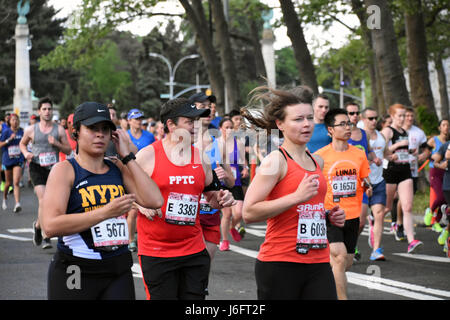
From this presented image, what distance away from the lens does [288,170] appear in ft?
15.5

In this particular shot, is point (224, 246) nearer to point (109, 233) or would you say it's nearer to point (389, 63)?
point (109, 233)

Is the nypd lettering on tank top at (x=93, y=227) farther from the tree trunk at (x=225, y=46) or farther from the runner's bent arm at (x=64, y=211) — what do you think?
the tree trunk at (x=225, y=46)

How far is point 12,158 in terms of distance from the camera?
17.6m

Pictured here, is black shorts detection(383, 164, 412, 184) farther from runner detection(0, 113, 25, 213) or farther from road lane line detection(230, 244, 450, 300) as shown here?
runner detection(0, 113, 25, 213)

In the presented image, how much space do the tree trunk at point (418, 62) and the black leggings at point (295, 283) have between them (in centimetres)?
1769

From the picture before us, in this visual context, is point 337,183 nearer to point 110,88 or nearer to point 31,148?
point 31,148

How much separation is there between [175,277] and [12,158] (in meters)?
13.0

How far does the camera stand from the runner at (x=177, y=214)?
5.43 m

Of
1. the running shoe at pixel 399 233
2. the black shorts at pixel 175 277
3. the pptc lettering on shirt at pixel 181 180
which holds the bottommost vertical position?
the running shoe at pixel 399 233

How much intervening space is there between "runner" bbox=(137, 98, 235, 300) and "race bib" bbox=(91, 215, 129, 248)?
0.98 m

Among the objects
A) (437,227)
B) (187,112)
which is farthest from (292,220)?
(437,227)

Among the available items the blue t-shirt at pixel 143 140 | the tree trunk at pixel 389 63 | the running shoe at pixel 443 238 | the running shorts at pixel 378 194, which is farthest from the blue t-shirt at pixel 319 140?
the tree trunk at pixel 389 63

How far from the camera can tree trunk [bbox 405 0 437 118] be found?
71.3 ft

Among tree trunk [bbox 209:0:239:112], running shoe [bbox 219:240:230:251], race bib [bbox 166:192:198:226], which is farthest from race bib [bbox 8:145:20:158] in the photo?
race bib [bbox 166:192:198:226]
